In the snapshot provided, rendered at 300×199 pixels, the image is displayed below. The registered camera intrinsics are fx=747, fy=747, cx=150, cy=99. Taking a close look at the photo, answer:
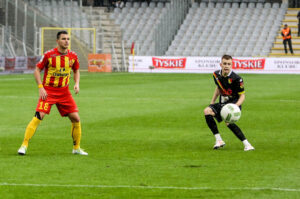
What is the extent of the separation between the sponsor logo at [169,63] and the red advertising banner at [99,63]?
116 inches

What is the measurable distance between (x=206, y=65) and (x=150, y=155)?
106 feet

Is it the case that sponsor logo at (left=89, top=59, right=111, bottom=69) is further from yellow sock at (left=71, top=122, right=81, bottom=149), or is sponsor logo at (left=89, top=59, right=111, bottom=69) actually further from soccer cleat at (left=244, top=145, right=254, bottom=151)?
yellow sock at (left=71, top=122, right=81, bottom=149)

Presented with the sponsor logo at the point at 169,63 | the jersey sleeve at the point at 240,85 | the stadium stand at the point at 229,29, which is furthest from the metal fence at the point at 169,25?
the jersey sleeve at the point at 240,85

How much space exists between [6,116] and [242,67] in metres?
26.9

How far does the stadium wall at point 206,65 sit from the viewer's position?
4172cm

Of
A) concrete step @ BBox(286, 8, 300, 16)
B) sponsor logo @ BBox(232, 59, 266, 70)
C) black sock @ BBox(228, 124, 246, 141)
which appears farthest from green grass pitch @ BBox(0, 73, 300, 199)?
concrete step @ BBox(286, 8, 300, 16)

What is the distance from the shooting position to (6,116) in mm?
16953

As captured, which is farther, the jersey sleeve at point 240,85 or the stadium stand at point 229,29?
the stadium stand at point 229,29

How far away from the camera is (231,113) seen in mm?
11047

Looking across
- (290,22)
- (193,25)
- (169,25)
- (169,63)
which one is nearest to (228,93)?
(169,63)

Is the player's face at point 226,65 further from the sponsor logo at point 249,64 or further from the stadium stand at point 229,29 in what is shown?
the stadium stand at point 229,29

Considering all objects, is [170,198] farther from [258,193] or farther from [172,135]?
[172,135]

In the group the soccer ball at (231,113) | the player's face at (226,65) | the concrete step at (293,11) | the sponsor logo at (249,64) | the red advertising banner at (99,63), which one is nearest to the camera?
the soccer ball at (231,113)

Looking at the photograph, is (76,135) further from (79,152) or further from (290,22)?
(290,22)
